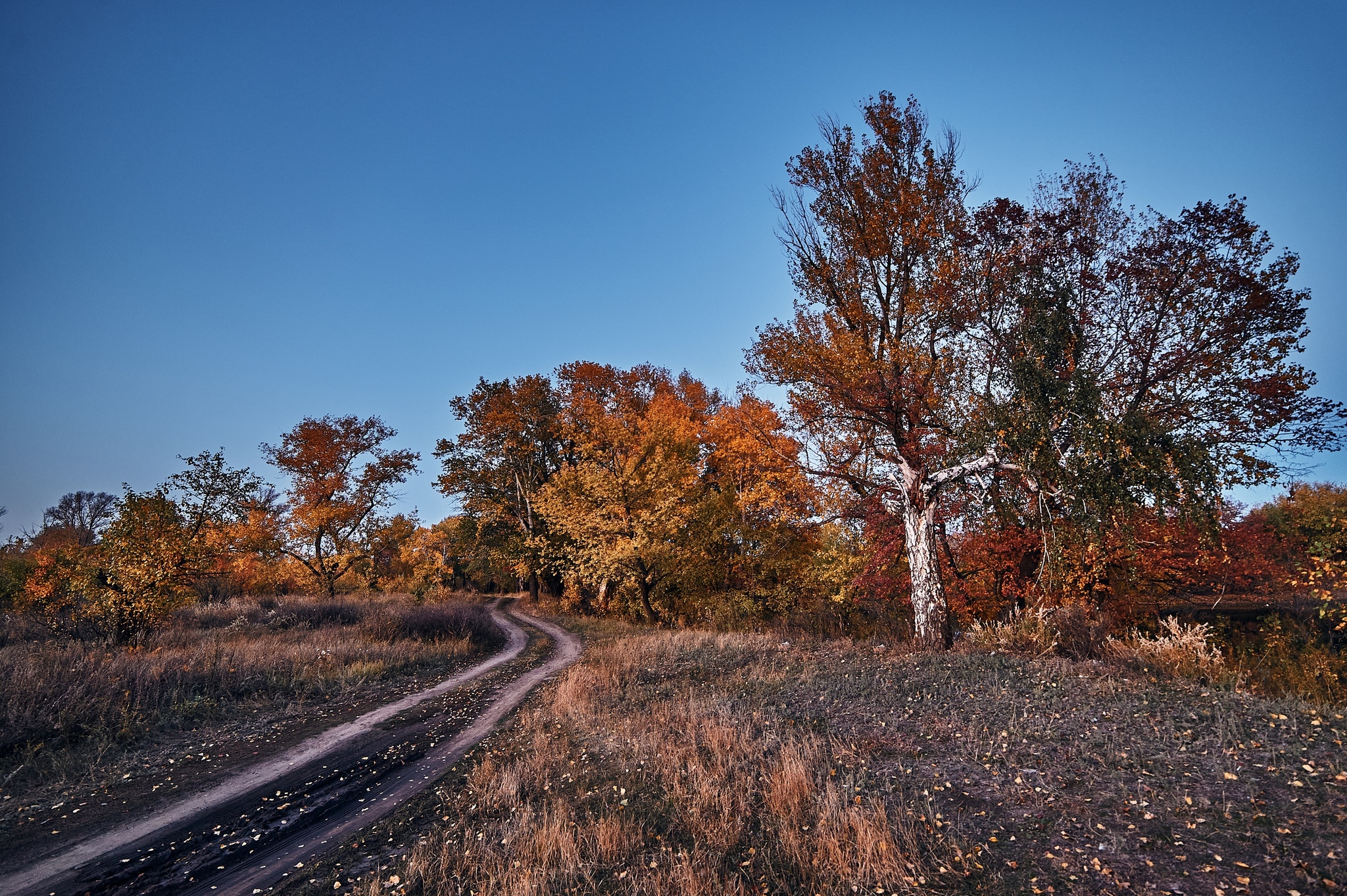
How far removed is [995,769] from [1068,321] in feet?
29.7

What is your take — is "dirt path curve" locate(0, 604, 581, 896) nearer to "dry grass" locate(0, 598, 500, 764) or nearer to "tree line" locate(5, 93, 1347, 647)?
"dry grass" locate(0, 598, 500, 764)

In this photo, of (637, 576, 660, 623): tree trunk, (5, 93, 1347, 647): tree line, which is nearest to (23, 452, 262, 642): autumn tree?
(5, 93, 1347, 647): tree line

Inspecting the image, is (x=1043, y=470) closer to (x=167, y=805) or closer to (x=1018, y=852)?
(x=1018, y=852)

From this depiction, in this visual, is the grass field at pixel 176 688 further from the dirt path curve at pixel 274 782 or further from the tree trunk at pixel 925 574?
the tree trunk at pixel 925 574

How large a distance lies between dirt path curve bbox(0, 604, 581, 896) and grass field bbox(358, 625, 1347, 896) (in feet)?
2.70

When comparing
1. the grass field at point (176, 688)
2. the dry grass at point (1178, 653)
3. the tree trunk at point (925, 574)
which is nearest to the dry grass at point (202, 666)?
the grass field at point (176, 688)

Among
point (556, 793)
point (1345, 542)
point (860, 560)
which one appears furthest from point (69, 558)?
point (1345, 542)

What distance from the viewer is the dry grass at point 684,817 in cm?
485

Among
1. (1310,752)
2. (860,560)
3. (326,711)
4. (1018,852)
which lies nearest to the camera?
(1018,852)

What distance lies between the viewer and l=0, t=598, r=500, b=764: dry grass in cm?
953

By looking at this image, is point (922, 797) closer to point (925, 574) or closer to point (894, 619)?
point (925, 574)

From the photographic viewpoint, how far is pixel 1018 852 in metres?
4.68

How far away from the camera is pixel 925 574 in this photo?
45.8ft

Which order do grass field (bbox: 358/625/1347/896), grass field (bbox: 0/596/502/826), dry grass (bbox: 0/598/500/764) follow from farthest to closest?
dry grass (bbox: 0/598/500/764)
grass field (bbox: 0/596/502/826)
grass field (bbox: 358/625/1347/896)
